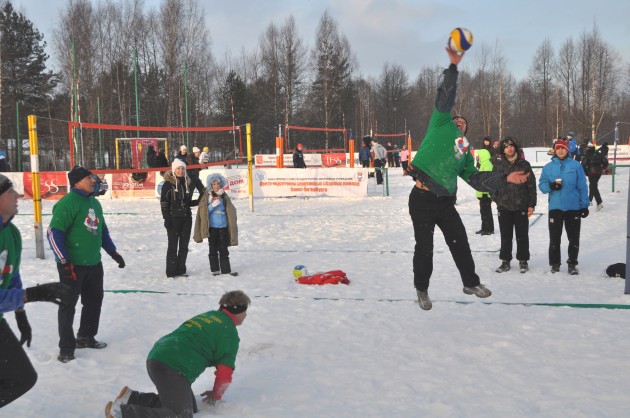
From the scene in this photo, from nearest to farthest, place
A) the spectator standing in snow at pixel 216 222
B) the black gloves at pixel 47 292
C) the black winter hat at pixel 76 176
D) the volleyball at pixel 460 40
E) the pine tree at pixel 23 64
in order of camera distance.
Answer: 1. the black gloves at pixel 47 292
2. the volleyball at pixel 460 40
3. the black winter hat at pixel 76 176
4. the spectator standing in snow at pixel 216 222
5. the pine tree at pixel 23 64

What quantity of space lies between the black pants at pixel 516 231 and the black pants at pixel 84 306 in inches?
209

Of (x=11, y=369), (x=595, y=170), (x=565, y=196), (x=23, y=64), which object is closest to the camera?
(x=11, y=369)

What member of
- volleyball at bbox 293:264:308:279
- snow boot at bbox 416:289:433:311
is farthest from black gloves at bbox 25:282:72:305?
volleyball at bbox 293:264:308:279

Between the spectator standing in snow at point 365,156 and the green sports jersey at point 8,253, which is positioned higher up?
the spectator standing in snow at point 365,156

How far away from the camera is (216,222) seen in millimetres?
7781

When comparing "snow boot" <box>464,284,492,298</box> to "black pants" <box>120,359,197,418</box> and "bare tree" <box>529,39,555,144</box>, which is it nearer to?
"black pants" <box>120,359,197,418</box>

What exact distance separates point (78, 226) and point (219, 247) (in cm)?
322

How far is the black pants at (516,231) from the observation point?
7504mm

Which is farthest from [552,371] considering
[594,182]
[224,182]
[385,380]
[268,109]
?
[268,109]

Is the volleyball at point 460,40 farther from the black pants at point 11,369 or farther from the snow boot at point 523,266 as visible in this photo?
the snow boot at point 523,266

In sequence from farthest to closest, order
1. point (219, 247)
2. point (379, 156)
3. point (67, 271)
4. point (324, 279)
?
point (379, 156) < point (219, 247) < point (324, 279) < point (67, 271)

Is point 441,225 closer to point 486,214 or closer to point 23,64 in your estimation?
point 486,214

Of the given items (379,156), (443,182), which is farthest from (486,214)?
(379,156)

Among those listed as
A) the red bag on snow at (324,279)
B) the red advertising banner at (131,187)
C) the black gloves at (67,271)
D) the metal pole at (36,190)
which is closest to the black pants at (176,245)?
the red bag on snow at (324,279)
